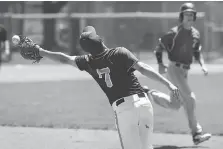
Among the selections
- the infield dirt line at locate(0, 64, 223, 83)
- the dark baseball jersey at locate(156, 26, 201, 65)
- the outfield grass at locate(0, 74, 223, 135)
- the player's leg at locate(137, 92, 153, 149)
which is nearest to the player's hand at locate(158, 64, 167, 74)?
the dark baseball jersey at locate(156, 26, 201, 65)

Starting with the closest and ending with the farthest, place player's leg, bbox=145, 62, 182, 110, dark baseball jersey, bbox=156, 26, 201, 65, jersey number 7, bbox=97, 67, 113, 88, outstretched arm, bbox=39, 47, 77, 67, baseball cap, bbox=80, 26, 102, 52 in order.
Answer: baseball cap, bbox=80, 26, 102, 52 → jersey number 7, bbox=97, 67, 113, 88 → outstretched arm, bbox=39, 47, 77, 67 → dark baseball jersey, bbox=156, 26, 201, 65 → player's leg, bbox=145, 62, 182, 110

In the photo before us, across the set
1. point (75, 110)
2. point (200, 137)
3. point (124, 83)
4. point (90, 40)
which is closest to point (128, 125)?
point (124, 83)

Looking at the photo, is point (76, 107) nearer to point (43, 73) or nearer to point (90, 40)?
point (90, 40)

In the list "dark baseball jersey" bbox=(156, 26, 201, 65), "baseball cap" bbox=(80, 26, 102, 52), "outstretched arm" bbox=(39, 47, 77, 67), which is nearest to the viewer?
"baseball cap" bbox=(80, 26, 102, 52)

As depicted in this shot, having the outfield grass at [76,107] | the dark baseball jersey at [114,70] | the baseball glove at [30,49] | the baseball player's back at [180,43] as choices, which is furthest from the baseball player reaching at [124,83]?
the outfield grass at [76,107]

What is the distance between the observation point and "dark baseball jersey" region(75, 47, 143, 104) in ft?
16.1

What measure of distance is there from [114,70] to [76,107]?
7.08 metres

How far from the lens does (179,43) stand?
7914 mm

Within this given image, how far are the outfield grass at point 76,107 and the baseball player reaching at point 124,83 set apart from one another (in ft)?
13.2

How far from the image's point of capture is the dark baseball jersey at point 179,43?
7.91 metres

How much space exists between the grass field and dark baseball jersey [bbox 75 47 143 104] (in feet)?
8.46

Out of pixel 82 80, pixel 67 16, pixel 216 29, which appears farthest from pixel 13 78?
pixel 216 29

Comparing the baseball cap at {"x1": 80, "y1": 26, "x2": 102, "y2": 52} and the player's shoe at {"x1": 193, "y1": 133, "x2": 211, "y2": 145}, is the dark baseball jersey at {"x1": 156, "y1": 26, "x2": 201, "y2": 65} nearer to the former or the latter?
the player's shoe at {"x1": 193, "y1": 133, "x2": 211, "y2": 145}

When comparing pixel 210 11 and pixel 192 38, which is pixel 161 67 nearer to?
pixel 192 38
